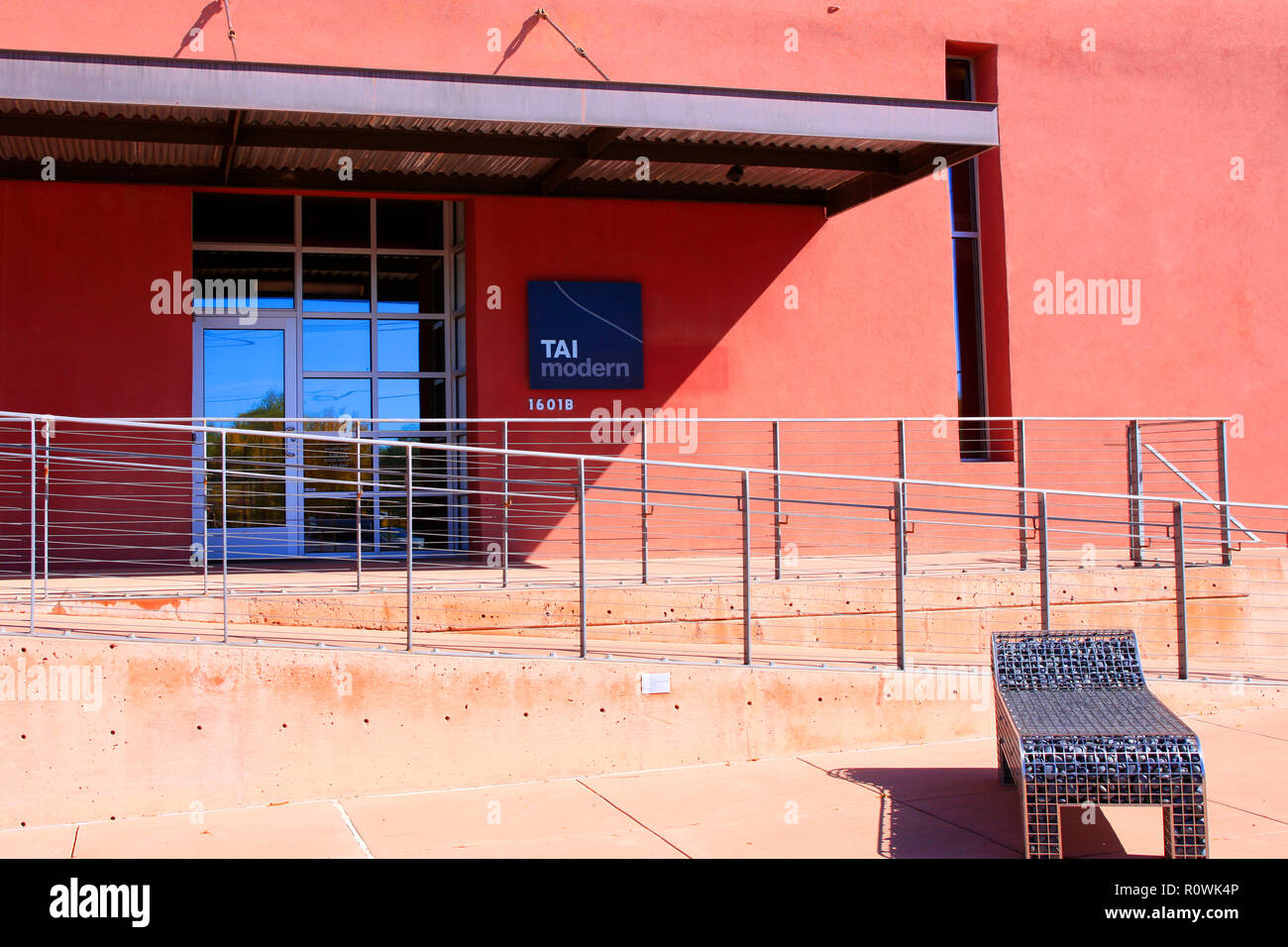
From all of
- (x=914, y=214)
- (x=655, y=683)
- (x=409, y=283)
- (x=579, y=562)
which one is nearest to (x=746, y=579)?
(x=655, y=683)

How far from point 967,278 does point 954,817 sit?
8.15 meters

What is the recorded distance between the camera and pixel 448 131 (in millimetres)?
9391

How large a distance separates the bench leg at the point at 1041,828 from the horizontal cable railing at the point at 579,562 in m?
2.47

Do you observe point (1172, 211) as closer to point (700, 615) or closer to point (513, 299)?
point (513, 299)

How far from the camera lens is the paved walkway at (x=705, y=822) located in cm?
522

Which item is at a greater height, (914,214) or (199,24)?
(199,24)

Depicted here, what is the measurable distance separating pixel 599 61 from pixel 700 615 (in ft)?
18.3

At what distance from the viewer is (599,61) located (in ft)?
36.1

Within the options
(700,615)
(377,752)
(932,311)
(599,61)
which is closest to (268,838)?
(377,752)
